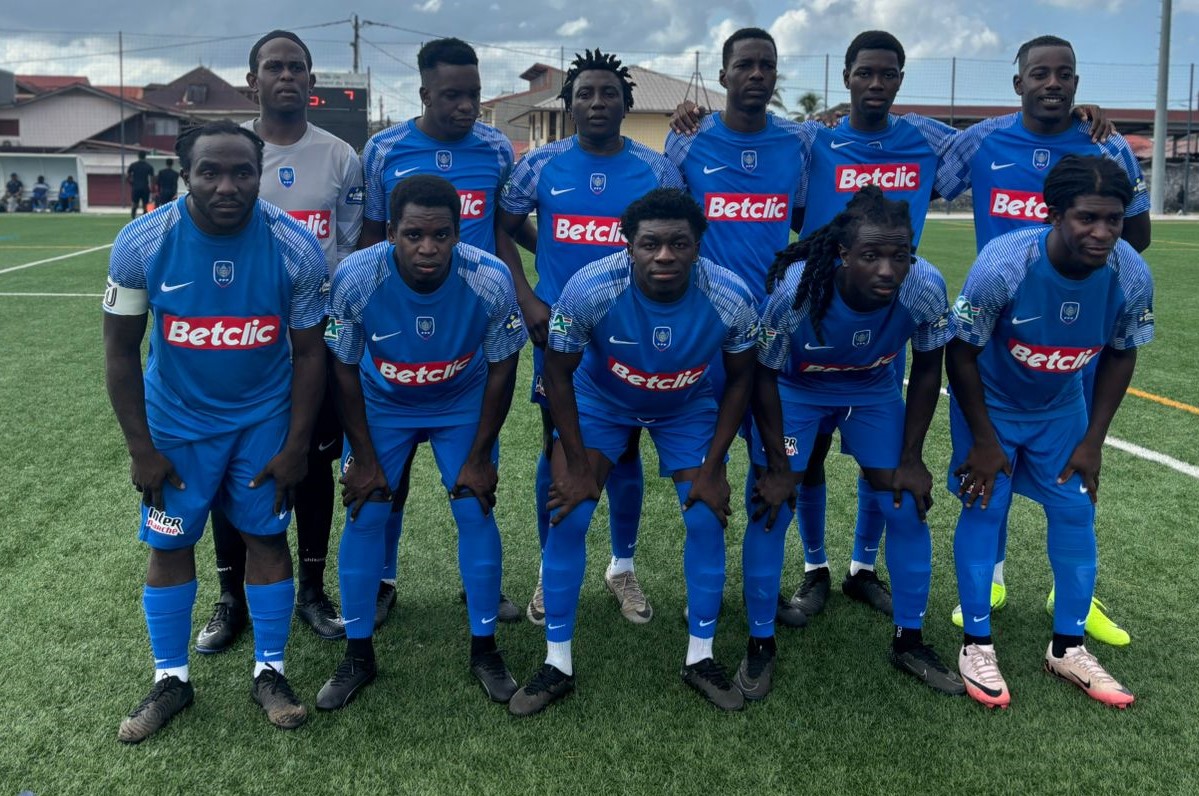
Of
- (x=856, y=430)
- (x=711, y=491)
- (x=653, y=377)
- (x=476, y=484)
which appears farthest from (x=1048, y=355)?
(x=476, y=484)

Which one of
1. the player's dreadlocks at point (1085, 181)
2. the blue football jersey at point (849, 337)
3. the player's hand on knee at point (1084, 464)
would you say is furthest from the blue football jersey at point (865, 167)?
the player's hand on knee at point (1084, 464)

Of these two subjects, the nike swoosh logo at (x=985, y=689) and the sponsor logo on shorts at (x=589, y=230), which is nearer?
the nike swoosh logo at (x=985, y=689)

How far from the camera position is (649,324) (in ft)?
10.8

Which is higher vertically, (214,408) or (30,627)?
(214,408)

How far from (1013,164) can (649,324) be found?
5.88 feet

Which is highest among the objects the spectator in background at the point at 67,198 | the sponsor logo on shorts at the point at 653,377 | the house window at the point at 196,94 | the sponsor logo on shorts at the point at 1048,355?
the house window at the point at 196,94

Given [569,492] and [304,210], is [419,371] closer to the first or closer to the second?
[569,492]

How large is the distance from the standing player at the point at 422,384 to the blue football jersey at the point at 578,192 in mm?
604

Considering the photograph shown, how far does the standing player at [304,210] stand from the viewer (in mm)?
3791

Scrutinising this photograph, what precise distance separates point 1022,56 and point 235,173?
3.11m

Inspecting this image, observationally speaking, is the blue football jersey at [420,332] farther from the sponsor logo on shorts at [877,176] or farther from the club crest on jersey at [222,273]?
the sponsor logo on shorts at [877,176]

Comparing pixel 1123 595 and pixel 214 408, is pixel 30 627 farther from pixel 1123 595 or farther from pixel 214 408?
pixel 1123 595

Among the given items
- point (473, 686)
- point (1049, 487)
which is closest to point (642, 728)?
point (473, 686)

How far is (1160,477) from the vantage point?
5.57 meters
